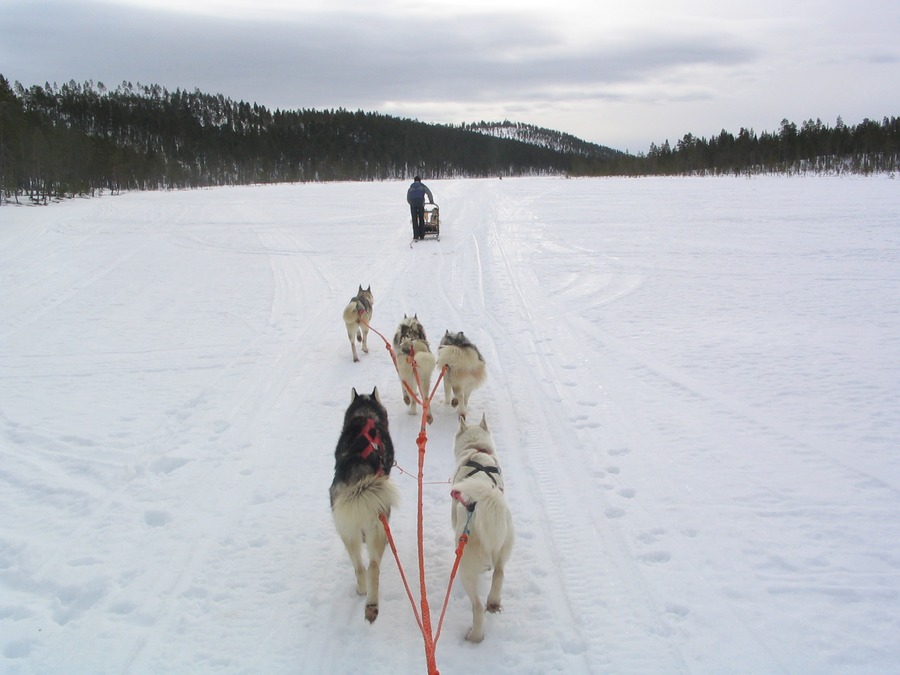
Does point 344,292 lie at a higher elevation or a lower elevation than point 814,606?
higher

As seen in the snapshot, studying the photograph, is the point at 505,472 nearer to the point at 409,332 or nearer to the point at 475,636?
the point at 475,636

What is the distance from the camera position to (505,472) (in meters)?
4.60

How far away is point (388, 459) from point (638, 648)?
187 centimetres

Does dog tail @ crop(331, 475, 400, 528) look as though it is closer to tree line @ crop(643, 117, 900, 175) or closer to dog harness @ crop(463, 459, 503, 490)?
dog harness @ crop(463, 459, 503, 490)

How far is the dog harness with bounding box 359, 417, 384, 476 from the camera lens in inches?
129

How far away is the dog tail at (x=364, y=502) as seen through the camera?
2.94 meters

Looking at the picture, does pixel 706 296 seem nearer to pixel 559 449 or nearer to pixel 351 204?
pixel 559 449

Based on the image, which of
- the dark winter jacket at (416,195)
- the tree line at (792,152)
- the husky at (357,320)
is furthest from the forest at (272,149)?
the husky at (357,320)

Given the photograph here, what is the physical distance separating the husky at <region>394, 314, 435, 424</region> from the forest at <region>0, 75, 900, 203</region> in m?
40.4

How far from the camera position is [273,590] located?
11.1ft

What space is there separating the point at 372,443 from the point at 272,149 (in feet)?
346

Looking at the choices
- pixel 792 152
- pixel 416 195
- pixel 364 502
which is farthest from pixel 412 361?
pixel 792 152

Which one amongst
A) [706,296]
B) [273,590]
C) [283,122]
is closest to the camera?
[273,590]

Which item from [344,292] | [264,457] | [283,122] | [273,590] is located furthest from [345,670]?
[283,122]
